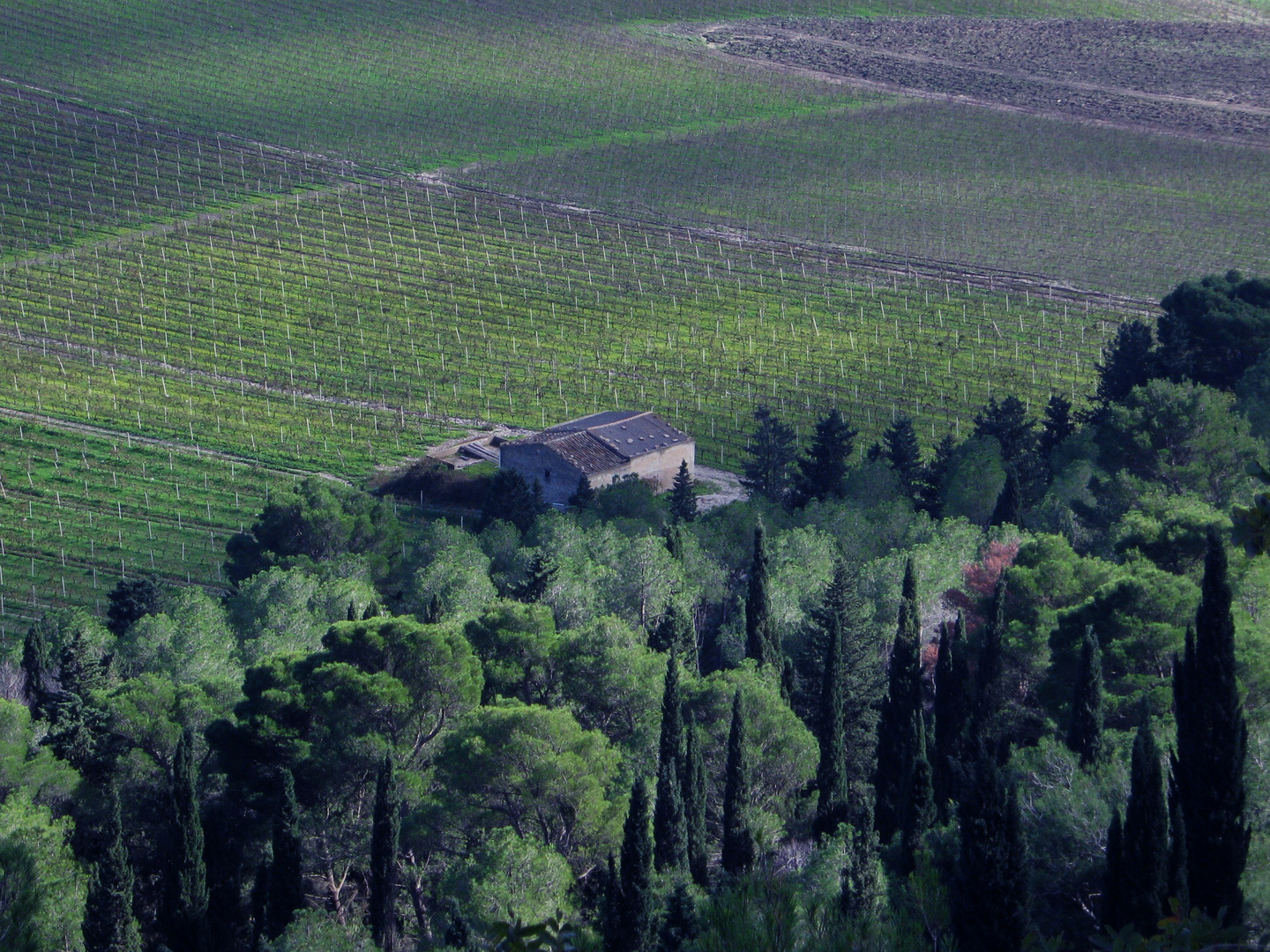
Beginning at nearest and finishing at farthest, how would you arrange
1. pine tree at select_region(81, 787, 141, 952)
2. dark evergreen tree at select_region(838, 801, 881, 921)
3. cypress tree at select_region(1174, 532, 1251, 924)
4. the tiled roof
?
dark evergreen tree at select_region(838, 801, 881, 921) < cypress tree at select_region(1174, 532, 1251, 924) < pine tree at select_region(81, 787, 141, 952) < the tiled roof

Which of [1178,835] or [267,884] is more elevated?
[1178,835]

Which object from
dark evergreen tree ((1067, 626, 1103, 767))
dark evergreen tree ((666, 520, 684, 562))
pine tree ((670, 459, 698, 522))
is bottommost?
pine tree ((670, 459, 698, 522))

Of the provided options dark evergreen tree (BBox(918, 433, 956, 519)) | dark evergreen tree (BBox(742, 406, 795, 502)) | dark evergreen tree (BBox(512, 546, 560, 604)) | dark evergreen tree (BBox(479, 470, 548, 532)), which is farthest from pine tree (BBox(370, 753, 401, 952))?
dark evergreen tree (BBox(742, 406, 795, 502))

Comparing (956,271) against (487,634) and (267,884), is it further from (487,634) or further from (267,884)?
(267,884)

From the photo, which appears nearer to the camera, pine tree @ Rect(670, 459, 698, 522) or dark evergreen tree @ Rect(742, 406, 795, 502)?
pine tree @ Rect(670, 459, 698, 522)

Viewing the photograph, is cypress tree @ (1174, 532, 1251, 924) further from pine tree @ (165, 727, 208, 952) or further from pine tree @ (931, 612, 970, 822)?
pine tree @ (165, 727, 208, 952)

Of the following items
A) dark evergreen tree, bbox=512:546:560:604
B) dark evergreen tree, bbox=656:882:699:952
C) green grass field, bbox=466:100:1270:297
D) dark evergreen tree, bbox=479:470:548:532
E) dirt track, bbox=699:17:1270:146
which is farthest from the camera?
dirt track, bbox=699:17:1270:146

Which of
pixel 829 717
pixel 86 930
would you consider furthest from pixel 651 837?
pixel 86 930
